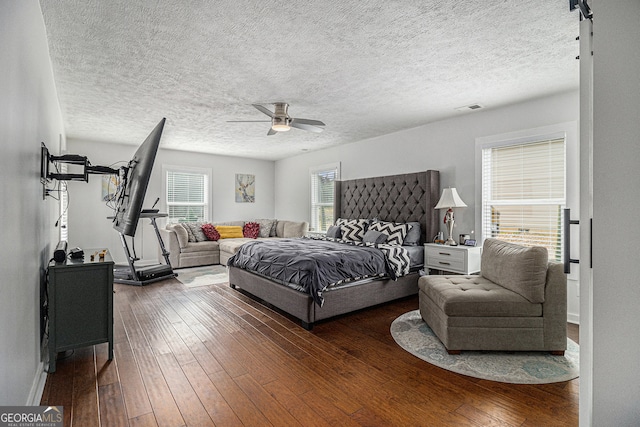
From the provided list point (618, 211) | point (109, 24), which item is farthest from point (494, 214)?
point (109, 24)

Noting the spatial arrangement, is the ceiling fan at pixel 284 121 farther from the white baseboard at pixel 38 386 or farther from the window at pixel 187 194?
the window at pixel 187 194

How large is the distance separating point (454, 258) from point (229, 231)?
5.00m

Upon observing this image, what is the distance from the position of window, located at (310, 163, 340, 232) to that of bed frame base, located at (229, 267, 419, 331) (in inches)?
117

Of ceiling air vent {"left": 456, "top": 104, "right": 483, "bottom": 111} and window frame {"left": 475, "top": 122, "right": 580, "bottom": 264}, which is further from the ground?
ceiling air vent {"left": 456, "top": 104, "right": 483, "bottom": 111}

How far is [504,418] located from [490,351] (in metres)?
0.93

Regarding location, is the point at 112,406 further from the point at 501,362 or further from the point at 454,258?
the point at 454,258

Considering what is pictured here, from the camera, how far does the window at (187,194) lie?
7191 mm

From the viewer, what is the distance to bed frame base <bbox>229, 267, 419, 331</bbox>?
3.24 metres

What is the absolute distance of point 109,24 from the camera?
7.54 feet

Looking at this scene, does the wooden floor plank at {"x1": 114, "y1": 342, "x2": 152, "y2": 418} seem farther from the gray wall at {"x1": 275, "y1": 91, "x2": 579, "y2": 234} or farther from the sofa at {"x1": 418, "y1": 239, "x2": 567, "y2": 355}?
the gray wall at {"x1": 275, "y1": 91, "x2": 579, "y2": 234}

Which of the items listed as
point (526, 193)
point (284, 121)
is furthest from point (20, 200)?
point (526, 193)

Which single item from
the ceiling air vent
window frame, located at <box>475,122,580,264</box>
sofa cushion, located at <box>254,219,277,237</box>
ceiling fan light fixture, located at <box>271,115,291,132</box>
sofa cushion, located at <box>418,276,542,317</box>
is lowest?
sofa cushion, located at <box>418,276,542,317</box>

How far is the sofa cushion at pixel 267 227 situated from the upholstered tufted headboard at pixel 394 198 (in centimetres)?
216

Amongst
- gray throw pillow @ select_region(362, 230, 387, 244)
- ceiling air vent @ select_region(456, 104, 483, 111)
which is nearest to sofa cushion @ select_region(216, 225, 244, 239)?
gray throw pillow @ select_region(362, 230, 387, 244)
